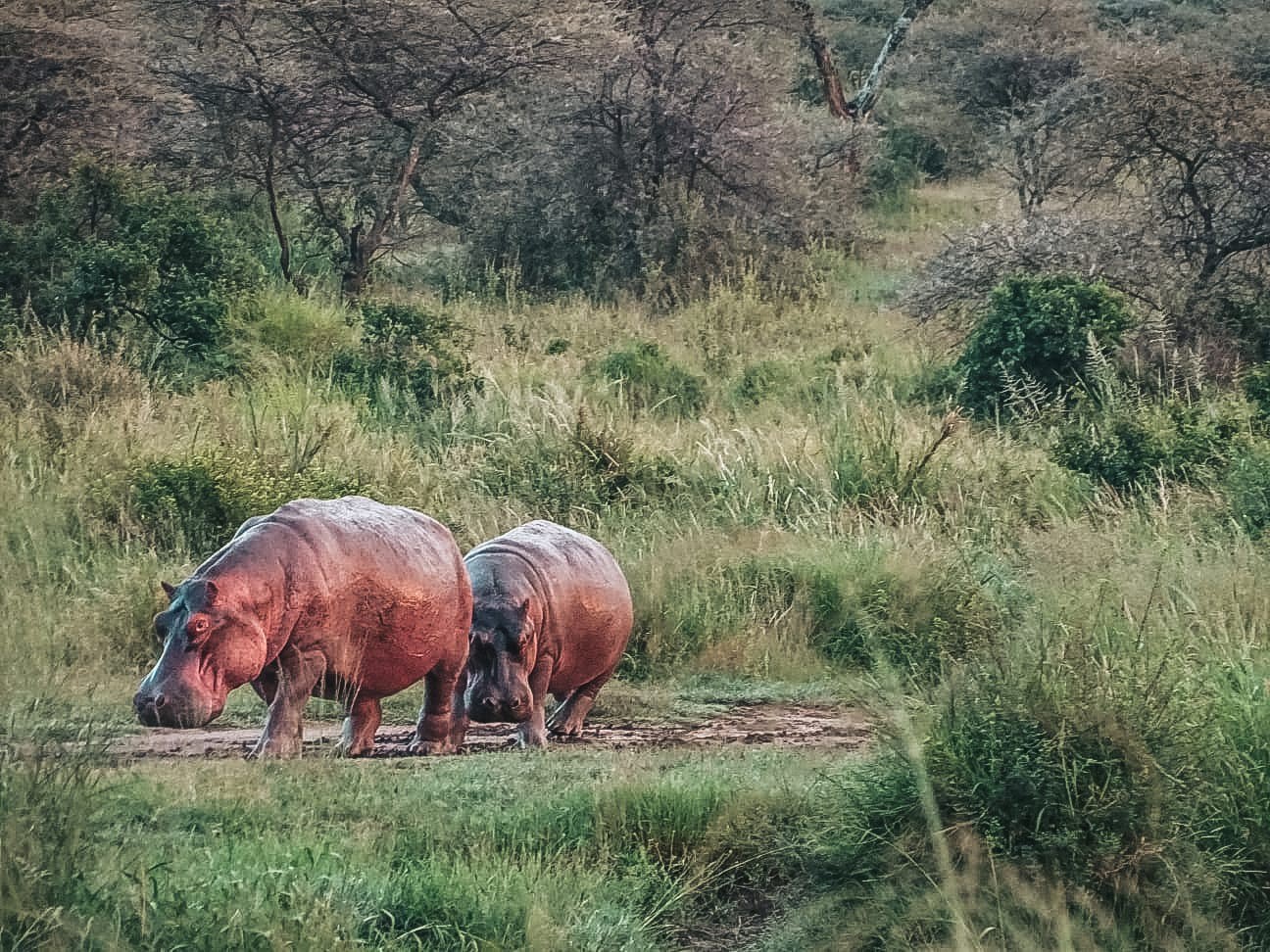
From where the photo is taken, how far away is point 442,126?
770 inches

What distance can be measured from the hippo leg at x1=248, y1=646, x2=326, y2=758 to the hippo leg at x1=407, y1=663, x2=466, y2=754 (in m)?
0.59

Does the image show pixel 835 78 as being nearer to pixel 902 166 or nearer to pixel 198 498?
pixel 902 166

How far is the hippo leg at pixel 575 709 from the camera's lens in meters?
6.87

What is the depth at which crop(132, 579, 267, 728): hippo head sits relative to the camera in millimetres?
4891

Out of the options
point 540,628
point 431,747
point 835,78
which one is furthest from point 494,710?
point 835,78

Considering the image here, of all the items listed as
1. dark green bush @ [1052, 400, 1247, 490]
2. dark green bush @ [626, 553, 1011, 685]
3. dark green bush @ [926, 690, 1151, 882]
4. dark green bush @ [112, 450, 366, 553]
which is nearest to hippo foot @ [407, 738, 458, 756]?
dark green bush @ [926, 690, 1151, 882]

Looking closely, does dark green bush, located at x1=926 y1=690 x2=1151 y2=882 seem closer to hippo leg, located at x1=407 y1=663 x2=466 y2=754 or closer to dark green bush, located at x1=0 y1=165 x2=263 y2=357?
hippo leg, located at x1=407 y1=663 x2=466 y2=754

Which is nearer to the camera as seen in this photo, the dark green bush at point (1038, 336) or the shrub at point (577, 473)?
the shrub at point (577, 473)

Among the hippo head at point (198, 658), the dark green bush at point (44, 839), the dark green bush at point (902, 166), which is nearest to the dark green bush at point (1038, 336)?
the hippo head at point (198, 658)

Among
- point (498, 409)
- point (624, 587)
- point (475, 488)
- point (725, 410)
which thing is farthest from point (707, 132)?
point (624, 587)

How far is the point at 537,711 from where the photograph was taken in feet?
20.6

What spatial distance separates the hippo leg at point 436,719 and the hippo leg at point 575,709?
2.72ft

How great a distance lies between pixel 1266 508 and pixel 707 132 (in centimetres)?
1067

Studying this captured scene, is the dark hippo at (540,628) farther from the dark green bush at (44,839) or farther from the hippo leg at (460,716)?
the dark green bush at (44,839)
